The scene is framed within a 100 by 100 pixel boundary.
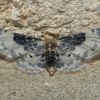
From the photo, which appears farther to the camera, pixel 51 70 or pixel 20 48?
pixel 20 48

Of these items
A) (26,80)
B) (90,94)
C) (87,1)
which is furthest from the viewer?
(87,1)

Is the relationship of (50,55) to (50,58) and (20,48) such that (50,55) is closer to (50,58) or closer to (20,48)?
(50,58)

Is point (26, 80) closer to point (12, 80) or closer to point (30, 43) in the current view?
point (12, 80)

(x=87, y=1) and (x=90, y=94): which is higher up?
(x=87, y=1)

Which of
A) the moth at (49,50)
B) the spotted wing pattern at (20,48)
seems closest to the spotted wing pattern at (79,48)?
the moth at (49,50)

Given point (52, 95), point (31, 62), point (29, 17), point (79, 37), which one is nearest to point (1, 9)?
point (29, 17)

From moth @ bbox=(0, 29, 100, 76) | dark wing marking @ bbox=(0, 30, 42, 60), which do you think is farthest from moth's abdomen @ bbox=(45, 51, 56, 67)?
dark wing marking @ bbox=(0, 30, 42, 60)

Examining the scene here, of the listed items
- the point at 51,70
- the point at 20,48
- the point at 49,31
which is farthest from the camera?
the point at 49,31

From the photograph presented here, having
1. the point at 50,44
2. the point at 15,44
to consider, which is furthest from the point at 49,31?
the point at 15,44
